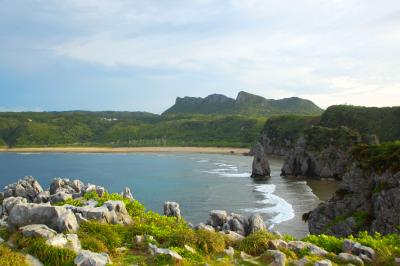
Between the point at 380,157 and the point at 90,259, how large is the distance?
41664mm

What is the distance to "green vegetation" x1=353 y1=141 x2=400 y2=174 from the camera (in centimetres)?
4493

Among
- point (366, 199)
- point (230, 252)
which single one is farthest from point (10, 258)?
point (366, 199)

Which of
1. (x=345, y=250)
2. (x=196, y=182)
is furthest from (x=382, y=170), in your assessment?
(x=196, y=182)

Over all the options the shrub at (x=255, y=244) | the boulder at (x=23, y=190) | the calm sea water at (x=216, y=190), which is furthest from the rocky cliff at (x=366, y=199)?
the boulder at (x=23, y=190)

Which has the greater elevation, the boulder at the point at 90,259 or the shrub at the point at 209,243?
the boulder at the point at 90,259

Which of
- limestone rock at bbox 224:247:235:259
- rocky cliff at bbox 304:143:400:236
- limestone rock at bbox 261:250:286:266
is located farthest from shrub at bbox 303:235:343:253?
rocky cliff at bbox 304:143:400:236

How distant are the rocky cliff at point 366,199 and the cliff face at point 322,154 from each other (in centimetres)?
7029

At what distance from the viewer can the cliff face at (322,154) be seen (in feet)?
400

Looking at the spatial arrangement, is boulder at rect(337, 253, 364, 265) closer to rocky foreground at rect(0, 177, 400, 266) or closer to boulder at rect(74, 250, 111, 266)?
rocky foreground at rect(0, 177, 400, 266)

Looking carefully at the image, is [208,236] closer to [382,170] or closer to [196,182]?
[382,170]

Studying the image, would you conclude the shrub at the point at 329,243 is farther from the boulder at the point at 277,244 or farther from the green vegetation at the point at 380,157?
the green vegetation at the point at 380,157

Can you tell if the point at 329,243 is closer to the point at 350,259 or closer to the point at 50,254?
the point at 350,259

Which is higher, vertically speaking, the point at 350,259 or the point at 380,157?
the point at 380,157

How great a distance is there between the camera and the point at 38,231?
1588 centimetres
